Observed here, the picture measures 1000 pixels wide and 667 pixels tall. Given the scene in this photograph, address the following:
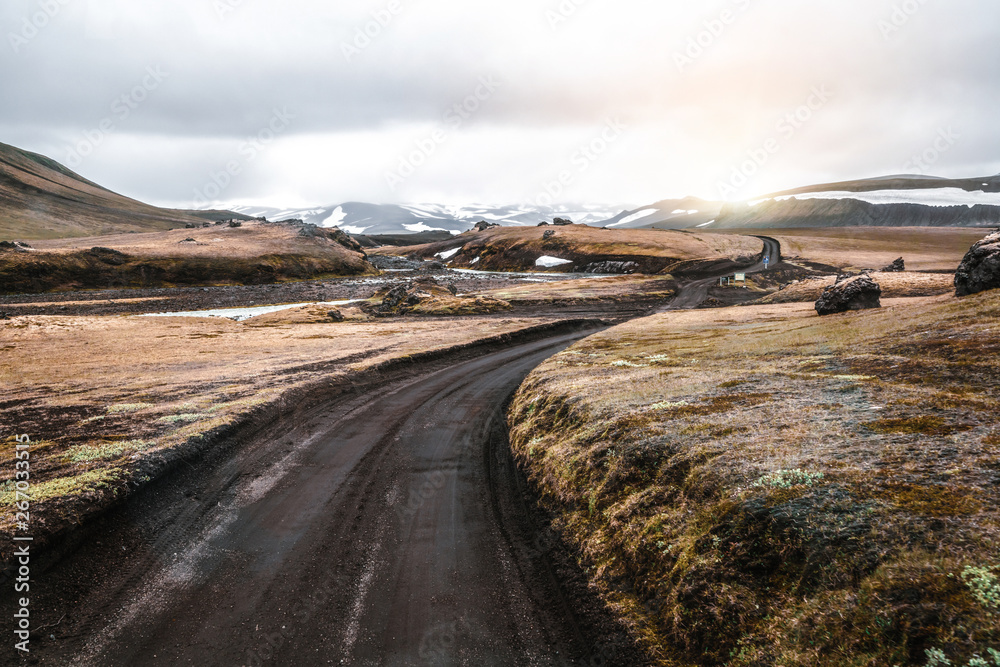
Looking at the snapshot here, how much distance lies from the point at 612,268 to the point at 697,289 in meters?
47.7

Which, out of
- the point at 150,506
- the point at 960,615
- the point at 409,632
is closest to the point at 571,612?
the point at 409,632

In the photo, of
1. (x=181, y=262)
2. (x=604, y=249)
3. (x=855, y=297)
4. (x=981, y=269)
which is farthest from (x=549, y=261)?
(x=981, y=269)

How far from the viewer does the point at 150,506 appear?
44.5 ft

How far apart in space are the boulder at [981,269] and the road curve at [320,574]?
2762 cm

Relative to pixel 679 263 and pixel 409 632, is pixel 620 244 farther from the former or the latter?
pixel 409 632

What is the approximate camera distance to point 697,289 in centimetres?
9231

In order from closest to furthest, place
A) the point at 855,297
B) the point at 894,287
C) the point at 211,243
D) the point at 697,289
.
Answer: the point at 855,297 < the point at 894,287 < the point at 697,289 < the point at 211,243

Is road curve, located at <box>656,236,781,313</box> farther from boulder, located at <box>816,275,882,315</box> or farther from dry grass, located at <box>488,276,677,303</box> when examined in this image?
boulder, located at <box>816,275,882,315</box>

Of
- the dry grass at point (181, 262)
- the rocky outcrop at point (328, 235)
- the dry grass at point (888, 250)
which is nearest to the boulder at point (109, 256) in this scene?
the dry grass at point (181, 262)

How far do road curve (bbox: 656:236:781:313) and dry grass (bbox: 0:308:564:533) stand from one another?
2968 cm

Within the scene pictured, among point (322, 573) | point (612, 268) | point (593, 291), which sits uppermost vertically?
point (612, 268)

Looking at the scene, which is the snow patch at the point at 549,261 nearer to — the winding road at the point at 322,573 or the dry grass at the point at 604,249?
the dry grass at the point at 604,249

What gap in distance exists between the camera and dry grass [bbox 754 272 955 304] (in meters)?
55.7

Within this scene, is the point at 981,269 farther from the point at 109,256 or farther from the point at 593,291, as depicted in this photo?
the point at 109,256
